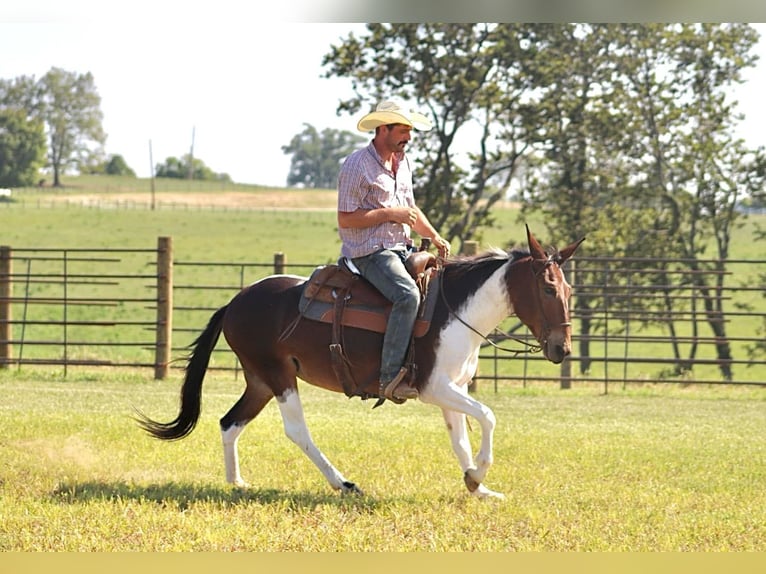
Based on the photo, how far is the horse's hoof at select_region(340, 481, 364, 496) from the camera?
287 inches

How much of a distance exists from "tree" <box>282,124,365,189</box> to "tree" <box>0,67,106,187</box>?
19964 mm

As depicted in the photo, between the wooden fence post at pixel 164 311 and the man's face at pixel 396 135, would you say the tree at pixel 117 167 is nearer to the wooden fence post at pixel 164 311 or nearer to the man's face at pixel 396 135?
the wooden fence post at pixel 164 311

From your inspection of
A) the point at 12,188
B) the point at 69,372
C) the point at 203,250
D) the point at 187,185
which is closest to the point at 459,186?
the point at 69,372

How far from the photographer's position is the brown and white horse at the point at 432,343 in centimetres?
712

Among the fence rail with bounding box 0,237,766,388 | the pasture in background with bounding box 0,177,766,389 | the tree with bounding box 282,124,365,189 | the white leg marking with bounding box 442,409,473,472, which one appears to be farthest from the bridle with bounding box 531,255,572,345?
the tree with bounding box 282,124,365,189

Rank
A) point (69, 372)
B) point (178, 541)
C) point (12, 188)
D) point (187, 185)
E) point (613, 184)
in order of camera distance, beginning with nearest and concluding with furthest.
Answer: point (178, 541) → point (69, 372) → point (613, 184) → point (12, 188) → point (187, 185)

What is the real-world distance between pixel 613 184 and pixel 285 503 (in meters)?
18.0

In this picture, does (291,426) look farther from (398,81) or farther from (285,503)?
(398,81)

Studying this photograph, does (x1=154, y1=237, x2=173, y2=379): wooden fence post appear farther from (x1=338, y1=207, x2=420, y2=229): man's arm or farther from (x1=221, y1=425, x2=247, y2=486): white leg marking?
(x1=338, y1=207, x2=420, y2=229): man's arm

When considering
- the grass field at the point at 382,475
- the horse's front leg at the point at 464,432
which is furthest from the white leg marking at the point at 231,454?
the horse's front leg at the point at 464,432

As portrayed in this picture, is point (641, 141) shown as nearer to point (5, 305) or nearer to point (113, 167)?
point (5, 305)

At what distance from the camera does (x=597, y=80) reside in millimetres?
23156

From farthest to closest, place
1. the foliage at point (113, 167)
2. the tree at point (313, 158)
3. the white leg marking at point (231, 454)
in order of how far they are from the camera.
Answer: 1. the tree at point (313, 158)
2. the foliage at point (113, 167)
3. the white leg marking at point (231, 454)

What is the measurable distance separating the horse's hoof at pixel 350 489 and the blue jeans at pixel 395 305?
2.36 ft
